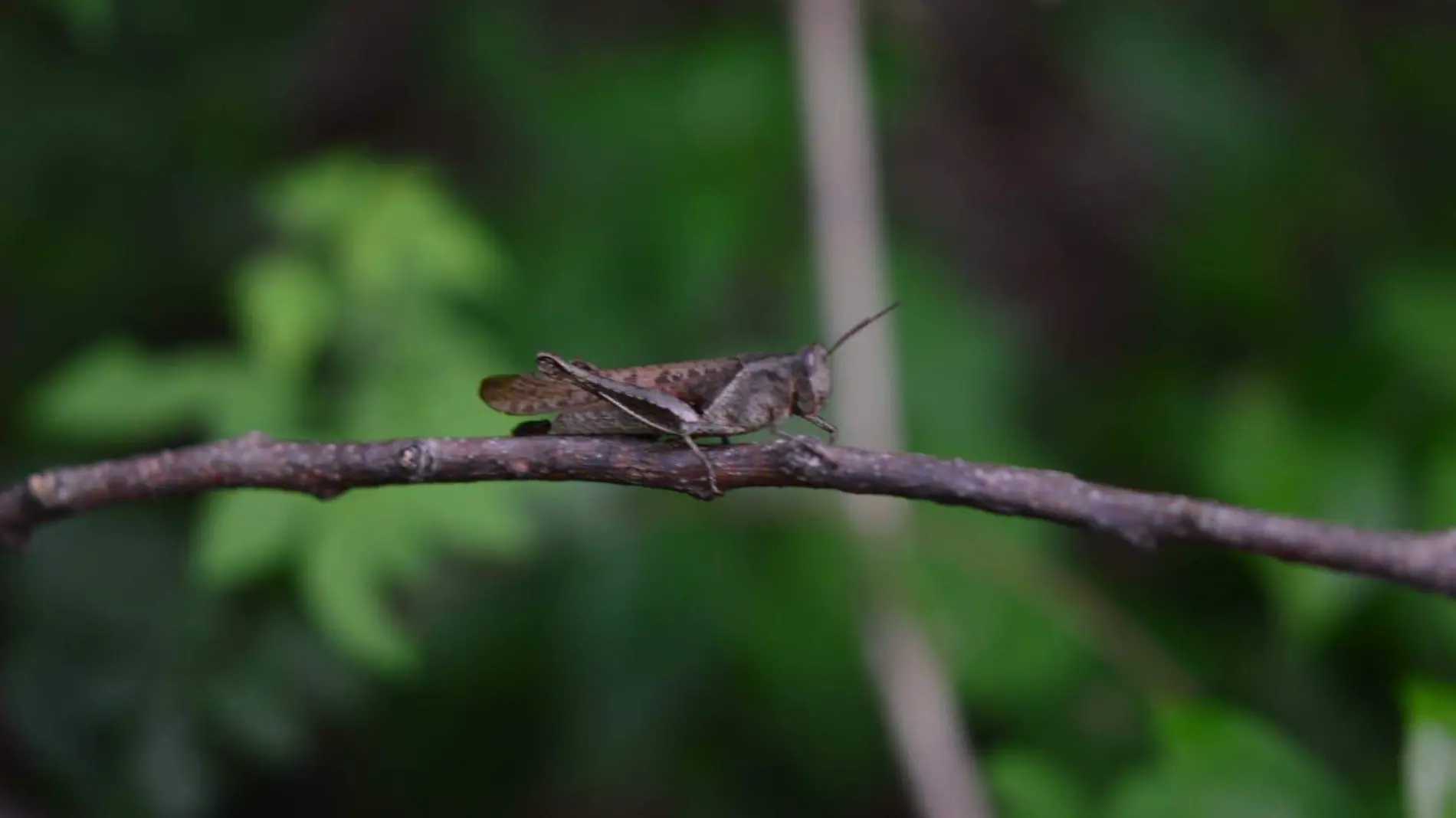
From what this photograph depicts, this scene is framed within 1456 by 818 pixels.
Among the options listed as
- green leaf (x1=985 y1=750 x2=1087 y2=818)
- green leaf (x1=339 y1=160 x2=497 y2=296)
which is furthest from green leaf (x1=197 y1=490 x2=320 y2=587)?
green leaf (x1=985 y1=750 x2=1087 y2=818)

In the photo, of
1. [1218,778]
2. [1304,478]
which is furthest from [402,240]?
[1304,478]

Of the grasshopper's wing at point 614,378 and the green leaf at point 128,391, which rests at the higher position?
the green leaf at point 128,391

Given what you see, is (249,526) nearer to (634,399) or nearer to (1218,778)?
(634,399)

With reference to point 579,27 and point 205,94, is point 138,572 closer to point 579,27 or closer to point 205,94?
point 205,94

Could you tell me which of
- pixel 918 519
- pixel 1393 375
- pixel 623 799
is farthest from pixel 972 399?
pixel 623 799

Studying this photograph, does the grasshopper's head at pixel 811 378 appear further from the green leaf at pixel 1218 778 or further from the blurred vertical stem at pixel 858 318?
the blurred vertical stem at pixel 858 318

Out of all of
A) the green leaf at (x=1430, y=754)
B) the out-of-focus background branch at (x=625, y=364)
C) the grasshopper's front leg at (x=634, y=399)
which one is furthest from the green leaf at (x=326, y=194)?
the green leaf at (x=1430, y=754)
